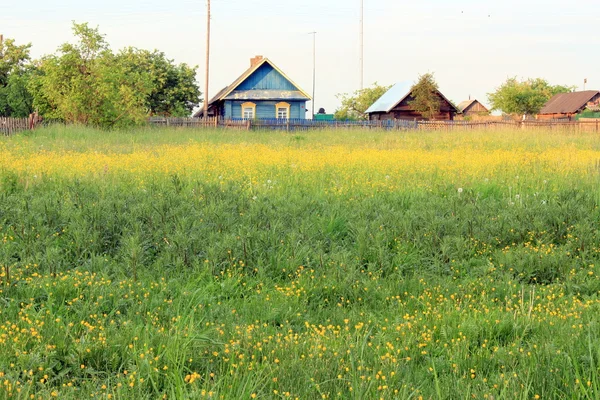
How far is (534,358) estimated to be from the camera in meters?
3.47

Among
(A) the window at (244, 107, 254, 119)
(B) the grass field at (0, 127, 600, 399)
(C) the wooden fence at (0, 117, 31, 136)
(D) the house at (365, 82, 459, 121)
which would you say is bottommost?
(B) the grass field at (0, 127, 600, 399)

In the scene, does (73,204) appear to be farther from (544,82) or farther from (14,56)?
(544,82)

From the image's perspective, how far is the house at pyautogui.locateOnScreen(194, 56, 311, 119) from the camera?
135 feet

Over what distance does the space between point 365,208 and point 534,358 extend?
4313 mm

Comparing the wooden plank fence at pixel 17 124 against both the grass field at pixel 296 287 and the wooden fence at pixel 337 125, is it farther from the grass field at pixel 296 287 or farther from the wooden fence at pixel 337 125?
the grass field at pixel 296 287

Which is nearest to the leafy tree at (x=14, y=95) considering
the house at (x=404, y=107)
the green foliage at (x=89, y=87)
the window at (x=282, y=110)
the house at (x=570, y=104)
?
the green foliage at (x=89, y=87)

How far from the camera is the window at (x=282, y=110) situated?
41750 millimetres

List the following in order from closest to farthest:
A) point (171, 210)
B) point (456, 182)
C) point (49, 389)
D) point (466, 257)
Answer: point (49, 389)
point (466, 257)
point (171, 210)
point (456, 182)

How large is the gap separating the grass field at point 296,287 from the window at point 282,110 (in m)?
31.9

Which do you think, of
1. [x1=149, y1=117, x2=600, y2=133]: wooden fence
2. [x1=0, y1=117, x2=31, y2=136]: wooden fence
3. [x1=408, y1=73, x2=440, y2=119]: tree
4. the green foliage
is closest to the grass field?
[x1=0, y1=117, x2=31, y2=136]: wooden fence

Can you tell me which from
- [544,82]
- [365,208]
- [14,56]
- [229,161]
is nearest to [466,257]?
[365,208]

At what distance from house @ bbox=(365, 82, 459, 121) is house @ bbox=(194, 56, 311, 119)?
7378 millimetres

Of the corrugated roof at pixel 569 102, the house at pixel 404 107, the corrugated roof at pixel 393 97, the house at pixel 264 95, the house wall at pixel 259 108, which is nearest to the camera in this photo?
the house at pixel 264 95

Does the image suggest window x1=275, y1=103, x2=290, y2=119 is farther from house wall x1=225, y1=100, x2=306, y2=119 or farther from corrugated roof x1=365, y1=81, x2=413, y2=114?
corrugated roof x1=365, y1=81, x2=413, y2=114
